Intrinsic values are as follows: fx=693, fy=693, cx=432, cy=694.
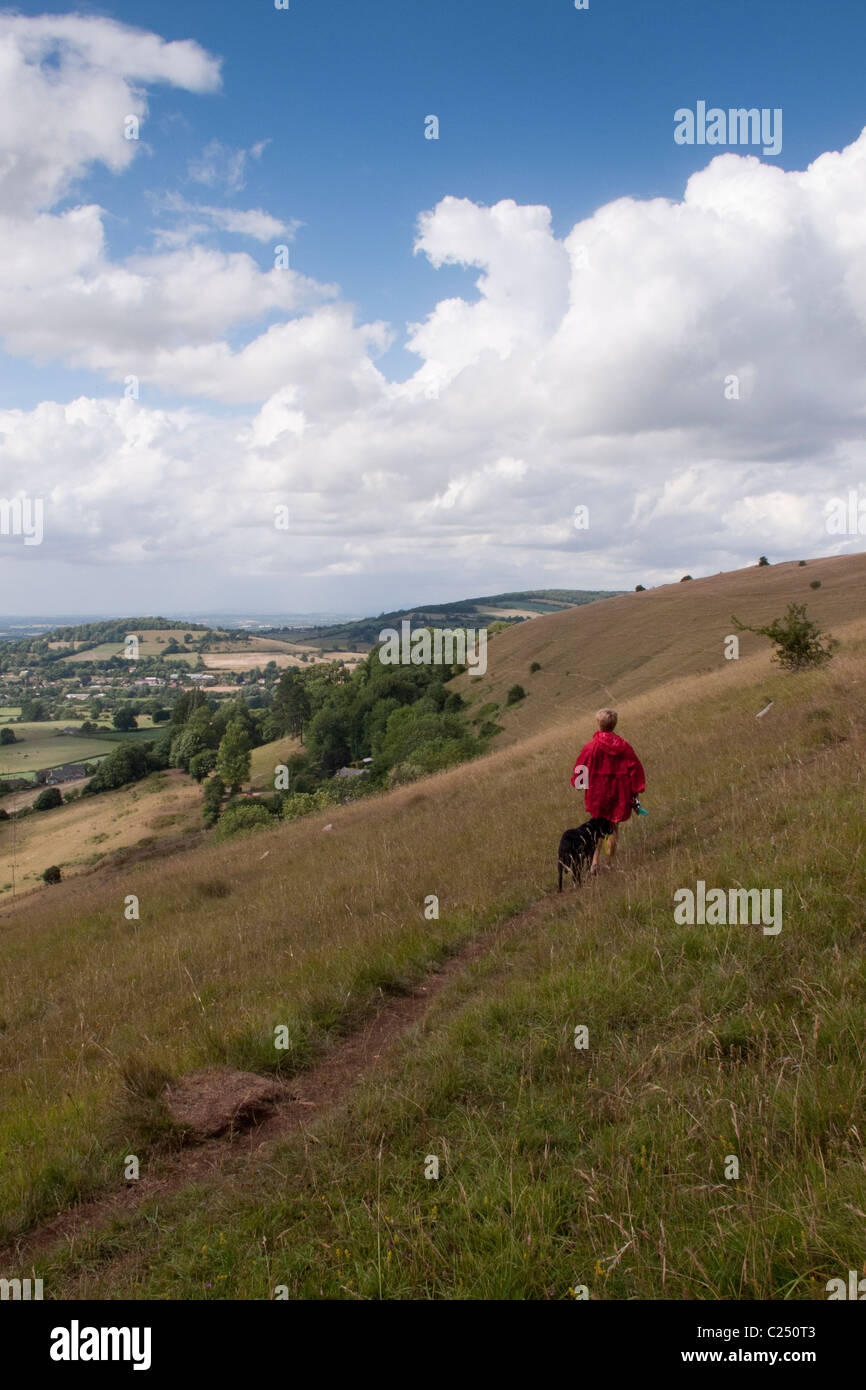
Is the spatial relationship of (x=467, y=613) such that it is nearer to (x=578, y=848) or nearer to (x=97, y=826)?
(x=97, y=826)

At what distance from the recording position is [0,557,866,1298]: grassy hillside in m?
2.96

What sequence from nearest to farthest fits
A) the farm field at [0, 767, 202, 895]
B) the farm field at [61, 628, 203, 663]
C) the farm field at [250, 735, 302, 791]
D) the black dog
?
the black dog, the farm field at [0, 767, 202, 895], the farm field at [250, 735, 302, 791], the farm field at [61, 628, 203, 663]

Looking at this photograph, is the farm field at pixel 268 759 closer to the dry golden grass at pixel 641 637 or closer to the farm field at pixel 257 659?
the dry golden grass at pixel 641 637

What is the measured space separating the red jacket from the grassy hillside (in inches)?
29.3

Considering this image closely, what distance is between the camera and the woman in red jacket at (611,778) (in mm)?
8102

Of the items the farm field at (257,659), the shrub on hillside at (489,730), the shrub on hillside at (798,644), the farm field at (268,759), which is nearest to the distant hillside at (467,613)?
Answer: the farm field at (257,659)

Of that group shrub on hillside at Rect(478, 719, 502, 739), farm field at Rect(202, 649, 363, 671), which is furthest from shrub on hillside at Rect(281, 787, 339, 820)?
farm field at Rect(202, 649, 363, 671)

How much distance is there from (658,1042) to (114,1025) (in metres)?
5.56

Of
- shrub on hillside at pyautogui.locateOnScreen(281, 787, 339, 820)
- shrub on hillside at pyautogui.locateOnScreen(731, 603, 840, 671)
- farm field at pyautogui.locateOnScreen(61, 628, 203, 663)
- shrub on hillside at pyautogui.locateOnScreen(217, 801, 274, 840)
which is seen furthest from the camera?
farm field at pyautogui.locateOnScreen(61, 628, 203, 663)

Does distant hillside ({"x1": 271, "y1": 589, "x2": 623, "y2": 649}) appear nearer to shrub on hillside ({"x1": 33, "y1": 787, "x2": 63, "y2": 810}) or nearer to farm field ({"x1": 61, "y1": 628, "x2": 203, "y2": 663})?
farm field ({"x1": 61, "y1": 628, "x2": 203, "y2": 663})

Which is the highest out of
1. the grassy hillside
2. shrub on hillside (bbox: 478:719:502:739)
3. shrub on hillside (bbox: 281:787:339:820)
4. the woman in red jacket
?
the woman in red jacket

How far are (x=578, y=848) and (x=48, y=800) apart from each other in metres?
72.6

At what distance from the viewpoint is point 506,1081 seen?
4.23 meters

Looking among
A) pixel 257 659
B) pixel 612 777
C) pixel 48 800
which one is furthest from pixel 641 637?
pixel 257 659
